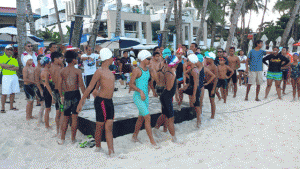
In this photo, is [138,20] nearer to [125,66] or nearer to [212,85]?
[125,66]

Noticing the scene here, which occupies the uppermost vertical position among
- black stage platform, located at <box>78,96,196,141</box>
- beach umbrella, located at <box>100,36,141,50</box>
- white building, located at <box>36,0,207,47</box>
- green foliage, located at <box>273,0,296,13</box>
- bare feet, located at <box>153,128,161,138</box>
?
green foliage, located at <box>273,0,296,13</box>

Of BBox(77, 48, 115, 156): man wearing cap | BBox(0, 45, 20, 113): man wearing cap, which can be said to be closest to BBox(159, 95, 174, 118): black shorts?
BBox(77, 48, 115, 156): man wearing cap

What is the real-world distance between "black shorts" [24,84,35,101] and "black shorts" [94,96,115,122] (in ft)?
9.02

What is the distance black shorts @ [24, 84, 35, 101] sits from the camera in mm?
5074

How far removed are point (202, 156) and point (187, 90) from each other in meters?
1.78

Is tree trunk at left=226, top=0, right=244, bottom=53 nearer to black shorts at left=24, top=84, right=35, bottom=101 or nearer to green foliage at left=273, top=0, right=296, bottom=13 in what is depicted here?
black shorts at left=24, top=84, right=35, bottom=101

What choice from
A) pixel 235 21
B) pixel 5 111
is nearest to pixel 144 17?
pixel 235 21

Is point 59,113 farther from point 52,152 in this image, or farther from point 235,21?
point 235,21

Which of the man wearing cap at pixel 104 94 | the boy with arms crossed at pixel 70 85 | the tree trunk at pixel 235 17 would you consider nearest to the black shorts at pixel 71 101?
the boy with arms crossed at pixel 70 85

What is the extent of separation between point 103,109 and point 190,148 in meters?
1.63

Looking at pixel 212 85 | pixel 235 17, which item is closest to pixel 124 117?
pixel 212 85

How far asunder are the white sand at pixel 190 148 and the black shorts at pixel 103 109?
0.63 meters

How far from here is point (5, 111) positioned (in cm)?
613

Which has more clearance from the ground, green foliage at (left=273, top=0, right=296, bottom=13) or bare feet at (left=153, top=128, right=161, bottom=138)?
green foliage at (left=273, top=0, right=296, bottom=13)
